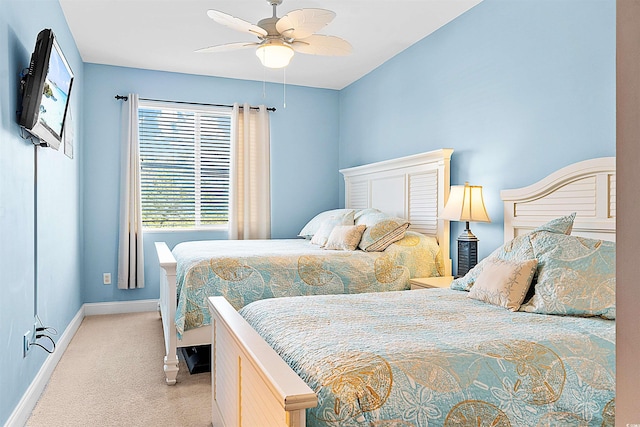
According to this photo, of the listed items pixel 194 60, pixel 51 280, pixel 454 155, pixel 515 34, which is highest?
pixel 194 60

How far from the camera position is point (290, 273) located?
3.19 meters

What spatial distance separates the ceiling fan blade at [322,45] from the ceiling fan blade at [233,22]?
0.28 meters

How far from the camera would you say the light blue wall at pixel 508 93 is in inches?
101

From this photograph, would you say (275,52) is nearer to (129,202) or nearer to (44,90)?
(44,90)

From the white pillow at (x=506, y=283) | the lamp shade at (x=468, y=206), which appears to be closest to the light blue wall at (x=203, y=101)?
the lamp shade at (x=468, y=206)

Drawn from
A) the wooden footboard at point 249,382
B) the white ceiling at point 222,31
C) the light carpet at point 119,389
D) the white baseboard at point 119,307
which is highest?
the white ceiling at point 222,31

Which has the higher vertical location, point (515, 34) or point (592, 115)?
point (515, 34)

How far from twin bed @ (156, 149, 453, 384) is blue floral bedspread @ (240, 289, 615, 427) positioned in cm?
131

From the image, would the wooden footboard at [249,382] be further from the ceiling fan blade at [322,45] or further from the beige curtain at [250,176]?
the beige curtain at [250,176]

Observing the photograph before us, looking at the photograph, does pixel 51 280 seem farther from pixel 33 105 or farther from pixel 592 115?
pixel 592 115

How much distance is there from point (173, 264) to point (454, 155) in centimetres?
223

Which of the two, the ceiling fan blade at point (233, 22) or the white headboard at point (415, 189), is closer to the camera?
the ceiling fan blade at point (233, 22)

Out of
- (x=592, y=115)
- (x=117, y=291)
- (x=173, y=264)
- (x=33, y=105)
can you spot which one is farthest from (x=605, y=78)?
(x=117, y=291)

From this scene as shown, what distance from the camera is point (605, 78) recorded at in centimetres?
246
